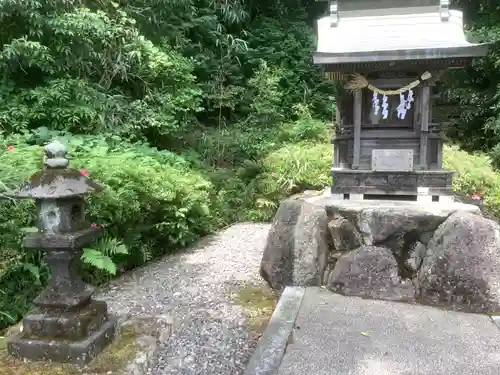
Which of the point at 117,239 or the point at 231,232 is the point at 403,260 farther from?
the point at 231,232

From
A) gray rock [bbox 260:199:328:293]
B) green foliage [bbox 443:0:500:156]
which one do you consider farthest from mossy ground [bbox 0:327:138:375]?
green foliage [bbox 443:0:500:156]

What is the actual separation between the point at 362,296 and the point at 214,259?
2.62 metres

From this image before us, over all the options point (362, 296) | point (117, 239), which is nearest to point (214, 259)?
point (117, 239)

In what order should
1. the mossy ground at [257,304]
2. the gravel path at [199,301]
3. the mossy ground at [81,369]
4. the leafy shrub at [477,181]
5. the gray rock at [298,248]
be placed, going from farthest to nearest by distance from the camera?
the leafy shrub at [477,181], the gray rock at [298,248], the mossy ground at [257,304], the gravel path at [199,301], the mossy ground at [81,369]

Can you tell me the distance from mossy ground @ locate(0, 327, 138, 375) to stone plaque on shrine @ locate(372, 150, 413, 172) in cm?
384

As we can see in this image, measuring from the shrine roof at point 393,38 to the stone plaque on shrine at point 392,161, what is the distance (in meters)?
1.21

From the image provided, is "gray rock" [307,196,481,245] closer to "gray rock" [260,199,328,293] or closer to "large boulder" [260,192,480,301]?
"large boulder" [260,192,480,301]

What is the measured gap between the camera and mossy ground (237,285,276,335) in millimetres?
4289

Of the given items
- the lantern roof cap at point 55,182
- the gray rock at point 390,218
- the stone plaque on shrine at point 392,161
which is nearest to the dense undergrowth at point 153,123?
the lantern roof cap at point 55,182

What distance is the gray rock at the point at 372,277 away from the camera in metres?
4.66

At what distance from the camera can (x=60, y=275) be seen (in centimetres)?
334

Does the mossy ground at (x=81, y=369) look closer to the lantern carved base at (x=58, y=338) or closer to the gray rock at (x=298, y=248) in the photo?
the lantern carved base at (x=58, y=338)

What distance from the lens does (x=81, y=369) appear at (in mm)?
3135

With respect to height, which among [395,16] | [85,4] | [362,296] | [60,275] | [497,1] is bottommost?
[362,296]
